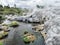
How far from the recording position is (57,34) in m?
26.1

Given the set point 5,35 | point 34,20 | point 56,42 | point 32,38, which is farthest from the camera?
point 34,20

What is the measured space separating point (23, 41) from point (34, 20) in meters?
35.5

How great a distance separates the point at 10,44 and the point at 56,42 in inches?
377

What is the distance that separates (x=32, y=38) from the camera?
33875 mm

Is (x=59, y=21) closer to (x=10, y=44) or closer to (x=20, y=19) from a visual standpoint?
(x=10, y=44)

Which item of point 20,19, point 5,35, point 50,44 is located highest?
point 50,44

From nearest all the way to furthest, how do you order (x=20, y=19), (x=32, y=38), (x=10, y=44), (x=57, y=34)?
1. (x=57, y=34)
2. (x=10, y=44)
3. (x=32, y=38)
4. (x=20, y=19)

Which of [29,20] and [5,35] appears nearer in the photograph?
[5,35]

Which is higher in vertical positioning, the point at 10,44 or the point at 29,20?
the point at 10,44

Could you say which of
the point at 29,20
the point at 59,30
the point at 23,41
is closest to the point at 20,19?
the point at 29,20

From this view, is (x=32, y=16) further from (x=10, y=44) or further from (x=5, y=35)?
(x=10, y=44)

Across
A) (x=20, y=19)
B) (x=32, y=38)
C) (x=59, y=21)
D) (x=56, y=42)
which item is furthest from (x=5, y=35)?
(x=20, y=19)

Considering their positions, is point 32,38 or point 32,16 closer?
point 32,38

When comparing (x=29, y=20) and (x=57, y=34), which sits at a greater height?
(x=57, y=34)
